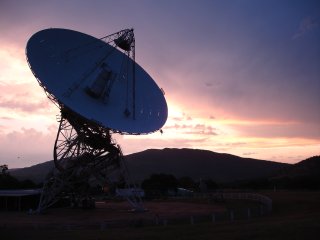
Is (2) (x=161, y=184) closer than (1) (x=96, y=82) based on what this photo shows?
No

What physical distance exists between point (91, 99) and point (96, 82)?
179 cm

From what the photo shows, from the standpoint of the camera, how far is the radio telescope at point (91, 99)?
3969 cm

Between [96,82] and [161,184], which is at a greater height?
[96,82]

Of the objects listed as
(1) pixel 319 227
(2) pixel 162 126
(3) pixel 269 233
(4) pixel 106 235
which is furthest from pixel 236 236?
(2) pixel 162 126

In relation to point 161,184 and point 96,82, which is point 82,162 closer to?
point 96,82

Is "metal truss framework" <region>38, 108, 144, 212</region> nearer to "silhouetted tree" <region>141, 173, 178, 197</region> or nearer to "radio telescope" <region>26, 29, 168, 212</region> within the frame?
"radio telescope" <region>26, 29, 168, 212</region>

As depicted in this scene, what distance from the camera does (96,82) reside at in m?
43.0

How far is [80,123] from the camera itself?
143ft

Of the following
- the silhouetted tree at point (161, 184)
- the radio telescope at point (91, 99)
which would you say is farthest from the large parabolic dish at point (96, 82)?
the silhouetted tree at point (161, 184)

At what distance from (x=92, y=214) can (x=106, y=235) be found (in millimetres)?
22491

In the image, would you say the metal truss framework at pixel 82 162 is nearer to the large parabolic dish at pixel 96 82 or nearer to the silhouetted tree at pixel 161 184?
the large parabolic dish at pixel 96 82

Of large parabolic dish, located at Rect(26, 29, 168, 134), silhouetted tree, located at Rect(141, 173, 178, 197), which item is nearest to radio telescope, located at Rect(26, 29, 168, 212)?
large parabolic dish, located at Rect(26, 29, 168, 134)

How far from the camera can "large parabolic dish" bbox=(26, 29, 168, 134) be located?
128 feet

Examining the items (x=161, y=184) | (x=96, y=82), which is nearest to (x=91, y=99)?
(x=96, y=82)
